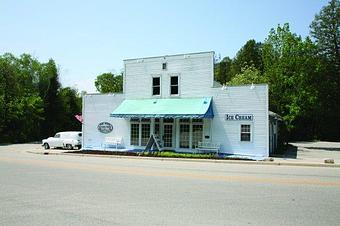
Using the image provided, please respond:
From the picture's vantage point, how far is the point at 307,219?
772 centimetres

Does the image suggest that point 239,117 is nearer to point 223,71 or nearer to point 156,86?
point 156,86

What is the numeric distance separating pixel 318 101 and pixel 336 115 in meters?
2.74

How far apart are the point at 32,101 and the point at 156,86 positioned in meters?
31.7

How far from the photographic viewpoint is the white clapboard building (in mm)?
26344

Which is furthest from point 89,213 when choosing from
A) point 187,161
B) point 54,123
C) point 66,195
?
point 54,123

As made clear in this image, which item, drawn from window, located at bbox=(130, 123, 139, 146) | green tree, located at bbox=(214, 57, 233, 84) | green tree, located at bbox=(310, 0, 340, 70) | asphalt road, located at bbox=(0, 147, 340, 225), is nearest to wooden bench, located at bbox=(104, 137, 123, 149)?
window, located at bbox=(130, 123, 139, 146)

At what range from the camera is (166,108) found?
28203 millimetres

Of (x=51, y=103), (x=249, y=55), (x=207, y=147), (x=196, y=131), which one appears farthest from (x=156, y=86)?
(x=249, y=55)

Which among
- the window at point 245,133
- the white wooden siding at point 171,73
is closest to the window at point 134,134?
the white wooden siding at point 171,73

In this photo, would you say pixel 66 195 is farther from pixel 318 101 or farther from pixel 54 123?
pixel 54 123

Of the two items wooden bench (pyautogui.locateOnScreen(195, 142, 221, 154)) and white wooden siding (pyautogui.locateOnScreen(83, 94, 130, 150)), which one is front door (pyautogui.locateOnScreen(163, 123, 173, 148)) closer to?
wooden bench (pyautogui.locateOnScreen(195, 142, 221, 154))

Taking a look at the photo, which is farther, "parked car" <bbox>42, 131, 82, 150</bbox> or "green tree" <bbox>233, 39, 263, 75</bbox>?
"green tree" <bbox>233, 39, 263, 75</bbox>

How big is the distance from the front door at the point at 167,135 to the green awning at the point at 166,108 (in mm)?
1846

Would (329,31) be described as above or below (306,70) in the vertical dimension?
above
